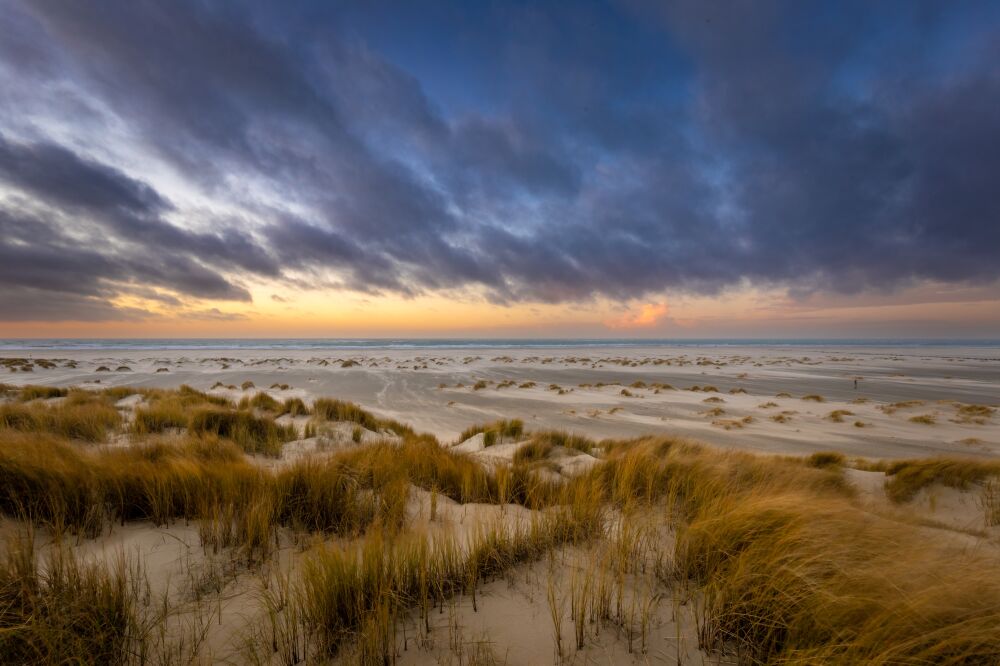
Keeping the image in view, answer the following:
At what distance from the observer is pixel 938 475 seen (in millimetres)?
5156

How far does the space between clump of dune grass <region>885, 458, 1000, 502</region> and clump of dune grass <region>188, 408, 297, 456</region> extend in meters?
8.81

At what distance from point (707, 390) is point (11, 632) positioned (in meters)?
18.1

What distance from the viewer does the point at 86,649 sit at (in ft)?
5.16

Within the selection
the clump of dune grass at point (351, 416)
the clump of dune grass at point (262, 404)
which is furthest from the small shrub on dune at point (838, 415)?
the clump of dune grass at point (262, 404)

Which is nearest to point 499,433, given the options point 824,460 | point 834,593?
point 824,460

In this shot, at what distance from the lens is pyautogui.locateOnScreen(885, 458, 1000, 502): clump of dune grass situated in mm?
4965

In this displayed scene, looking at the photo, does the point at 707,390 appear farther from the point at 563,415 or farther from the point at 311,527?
the point at 311,527

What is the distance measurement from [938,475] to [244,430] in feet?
34.5

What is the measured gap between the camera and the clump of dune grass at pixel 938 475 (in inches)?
195

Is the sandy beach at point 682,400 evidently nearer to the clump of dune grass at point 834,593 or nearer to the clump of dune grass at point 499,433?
the clump of dune grass at point 499,433

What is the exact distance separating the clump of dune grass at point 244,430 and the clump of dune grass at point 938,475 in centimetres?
881

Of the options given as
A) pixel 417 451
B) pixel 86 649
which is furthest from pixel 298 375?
pixel 86 649

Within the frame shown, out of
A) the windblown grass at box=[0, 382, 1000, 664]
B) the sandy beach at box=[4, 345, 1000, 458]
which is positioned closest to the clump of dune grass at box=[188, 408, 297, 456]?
the windblown grass at box=[0, 382, 1000, 664]

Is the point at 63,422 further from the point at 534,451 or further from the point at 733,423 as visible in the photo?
the point at 733,423
